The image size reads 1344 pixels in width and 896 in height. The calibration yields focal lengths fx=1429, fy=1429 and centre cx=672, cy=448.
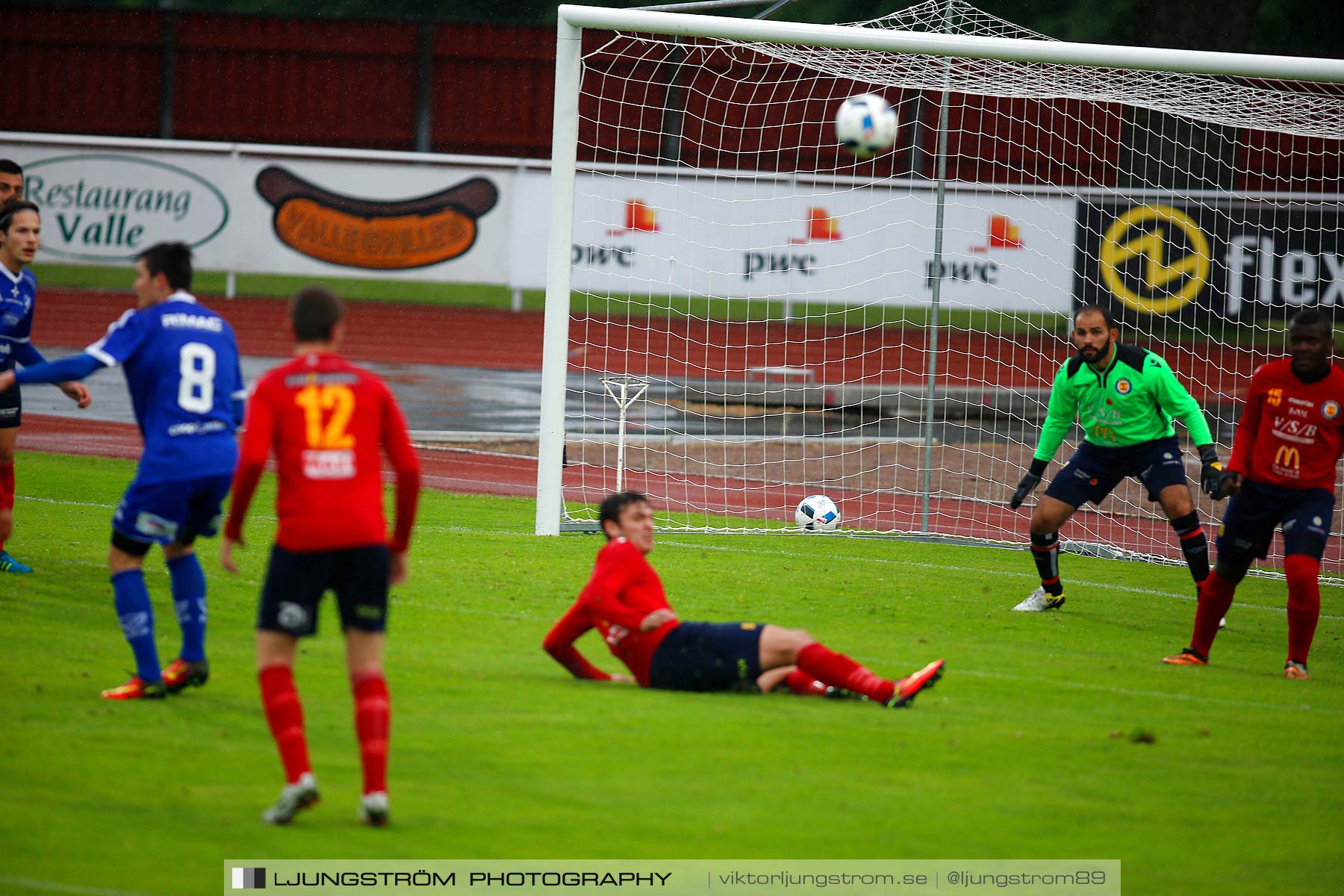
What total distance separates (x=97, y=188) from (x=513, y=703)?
21.9 meters

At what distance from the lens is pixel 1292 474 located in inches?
295

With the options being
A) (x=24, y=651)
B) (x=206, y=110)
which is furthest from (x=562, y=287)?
(x=206, y=110)

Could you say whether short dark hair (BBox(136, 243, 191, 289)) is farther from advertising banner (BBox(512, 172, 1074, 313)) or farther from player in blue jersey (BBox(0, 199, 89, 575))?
advertising banner (BBox(512, 172, 1074, 313))

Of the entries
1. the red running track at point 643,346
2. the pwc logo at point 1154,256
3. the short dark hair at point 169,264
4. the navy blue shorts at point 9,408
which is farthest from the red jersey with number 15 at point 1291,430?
the pwc logo at point 1154,256

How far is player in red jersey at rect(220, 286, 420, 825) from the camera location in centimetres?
462

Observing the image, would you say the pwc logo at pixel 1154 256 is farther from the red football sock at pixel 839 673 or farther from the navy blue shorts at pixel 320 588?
the navy blue shorts at pixel 320 588

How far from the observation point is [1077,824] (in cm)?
491

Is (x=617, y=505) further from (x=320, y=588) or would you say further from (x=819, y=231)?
(x=819, y=231)

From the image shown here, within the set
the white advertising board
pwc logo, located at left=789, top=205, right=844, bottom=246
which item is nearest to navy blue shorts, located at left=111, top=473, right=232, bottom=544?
the white advertising board

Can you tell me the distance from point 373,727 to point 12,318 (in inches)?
202

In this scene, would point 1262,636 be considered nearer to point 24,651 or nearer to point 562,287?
point 562,287

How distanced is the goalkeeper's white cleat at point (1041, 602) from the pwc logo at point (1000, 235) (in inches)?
605

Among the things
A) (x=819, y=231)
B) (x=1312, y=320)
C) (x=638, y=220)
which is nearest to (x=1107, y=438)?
(x=1312, y=320)

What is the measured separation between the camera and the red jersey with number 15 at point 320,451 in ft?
15.2
